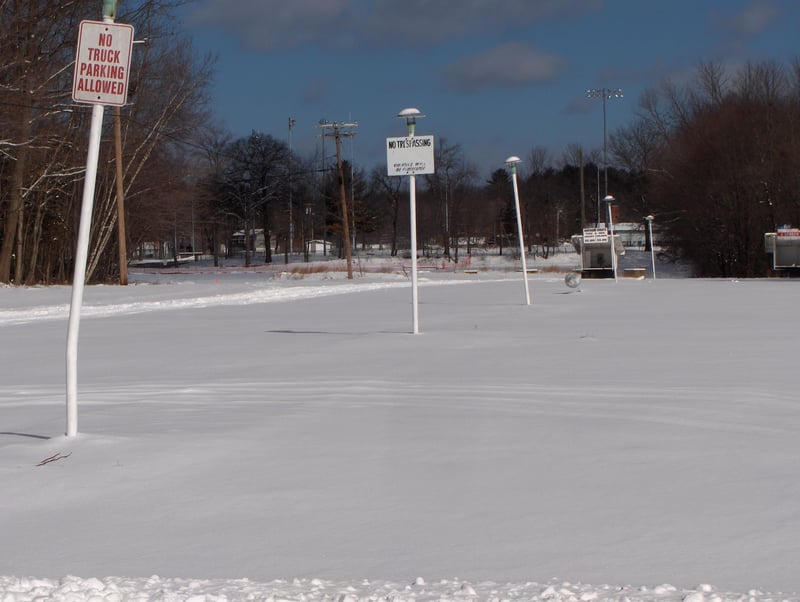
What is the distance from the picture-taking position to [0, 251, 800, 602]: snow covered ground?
4410mm

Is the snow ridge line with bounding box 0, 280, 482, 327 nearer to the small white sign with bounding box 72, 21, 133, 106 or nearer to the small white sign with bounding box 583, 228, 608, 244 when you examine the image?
the small white sign with bounding box 583, 228, 608, 244

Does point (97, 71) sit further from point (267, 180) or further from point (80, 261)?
point (267, 180)

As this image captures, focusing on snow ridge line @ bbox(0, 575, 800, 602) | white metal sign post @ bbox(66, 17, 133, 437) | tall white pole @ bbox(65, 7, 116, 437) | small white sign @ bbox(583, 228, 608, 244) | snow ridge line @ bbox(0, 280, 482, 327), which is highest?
white metal sign post @ bbox(66, 17, 133, 437)

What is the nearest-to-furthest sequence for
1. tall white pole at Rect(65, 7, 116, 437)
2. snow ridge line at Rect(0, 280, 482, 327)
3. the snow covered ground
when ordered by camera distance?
the snow covered ground
tall white pole at Rect(65, 7, 116, 437)
snow ridge line at Rect(0, 280, 482, 327)

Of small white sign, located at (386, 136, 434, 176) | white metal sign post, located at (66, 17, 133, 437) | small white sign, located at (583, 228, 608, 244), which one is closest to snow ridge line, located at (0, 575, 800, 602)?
white metal sign post, located at (66, 17, 133, 437)

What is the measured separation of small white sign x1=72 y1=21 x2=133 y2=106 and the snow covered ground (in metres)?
2.56

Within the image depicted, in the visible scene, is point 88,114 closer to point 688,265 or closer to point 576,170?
point 688,265

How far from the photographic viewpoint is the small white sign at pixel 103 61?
700 centimetres

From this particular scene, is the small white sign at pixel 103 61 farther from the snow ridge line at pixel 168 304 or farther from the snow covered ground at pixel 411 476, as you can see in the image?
the snow ridge line at pixel 168 304

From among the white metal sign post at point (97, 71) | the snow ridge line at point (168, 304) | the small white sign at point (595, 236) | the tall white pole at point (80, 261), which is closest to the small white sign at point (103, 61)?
the white metal sign post at point (97, 71)

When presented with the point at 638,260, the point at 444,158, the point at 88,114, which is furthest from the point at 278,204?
the point at 88,114

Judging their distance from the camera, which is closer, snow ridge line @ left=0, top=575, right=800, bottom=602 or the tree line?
snow ridge line @ left=0, top=575, right=800, bottom=602

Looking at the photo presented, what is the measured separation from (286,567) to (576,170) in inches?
5372

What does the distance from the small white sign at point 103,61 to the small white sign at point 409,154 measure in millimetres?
8242
